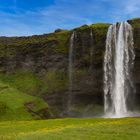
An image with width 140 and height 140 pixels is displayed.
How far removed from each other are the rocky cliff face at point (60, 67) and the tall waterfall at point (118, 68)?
71.1 inches

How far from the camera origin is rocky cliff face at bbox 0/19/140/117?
10500 centimetres

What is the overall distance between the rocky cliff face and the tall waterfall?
180cm

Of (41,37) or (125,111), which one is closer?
(125,111)

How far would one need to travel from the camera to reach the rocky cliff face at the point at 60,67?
105m

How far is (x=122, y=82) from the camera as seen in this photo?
9919 centimetres

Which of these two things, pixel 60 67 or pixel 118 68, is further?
pixel 60 67

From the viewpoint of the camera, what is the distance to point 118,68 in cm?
10056

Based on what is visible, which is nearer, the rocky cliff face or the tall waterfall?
the tall waterfall

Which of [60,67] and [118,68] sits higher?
[60,67]

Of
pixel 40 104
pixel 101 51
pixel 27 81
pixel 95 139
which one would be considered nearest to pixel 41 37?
pixel 27 81

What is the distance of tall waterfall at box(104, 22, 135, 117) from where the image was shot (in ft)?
324

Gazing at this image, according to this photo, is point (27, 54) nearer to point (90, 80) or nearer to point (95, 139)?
point (90, 80)

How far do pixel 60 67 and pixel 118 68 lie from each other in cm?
2020

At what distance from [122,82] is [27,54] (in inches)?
1398
